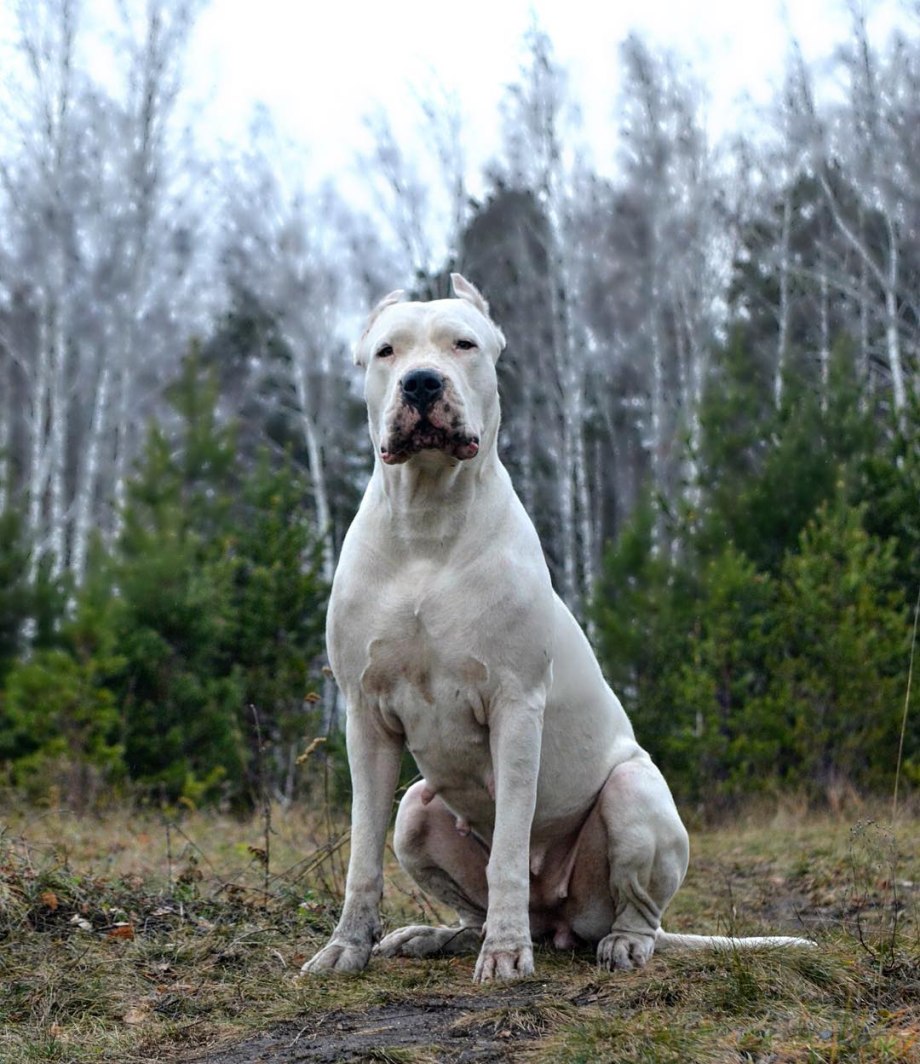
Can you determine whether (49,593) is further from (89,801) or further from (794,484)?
(794,484)

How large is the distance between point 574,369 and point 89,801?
10.7m

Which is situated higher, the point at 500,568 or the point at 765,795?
the point at 500,568

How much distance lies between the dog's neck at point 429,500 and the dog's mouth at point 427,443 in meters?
0.10

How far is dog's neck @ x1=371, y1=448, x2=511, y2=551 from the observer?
12.9ft

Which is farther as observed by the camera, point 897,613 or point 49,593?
point 49,593

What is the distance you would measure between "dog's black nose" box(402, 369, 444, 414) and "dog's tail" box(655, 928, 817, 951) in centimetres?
176

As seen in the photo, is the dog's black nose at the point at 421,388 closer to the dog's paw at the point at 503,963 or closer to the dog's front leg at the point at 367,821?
the dog's front leg at the point at 367,821

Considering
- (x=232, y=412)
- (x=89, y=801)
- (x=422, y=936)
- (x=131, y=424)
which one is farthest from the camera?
(x=232, y=412)

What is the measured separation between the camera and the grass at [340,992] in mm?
2885

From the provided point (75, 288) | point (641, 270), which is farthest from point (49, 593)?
point (641, 270)

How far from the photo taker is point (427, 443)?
3.77 m

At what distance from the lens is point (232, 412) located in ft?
82.8

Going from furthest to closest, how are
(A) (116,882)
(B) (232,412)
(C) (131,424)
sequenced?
1. (B) (232,412)
2. (C) (131,424)
3. (A) (116,882)

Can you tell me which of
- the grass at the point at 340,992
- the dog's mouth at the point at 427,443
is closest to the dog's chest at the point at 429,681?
the dog's mouth at the point at 427,443
